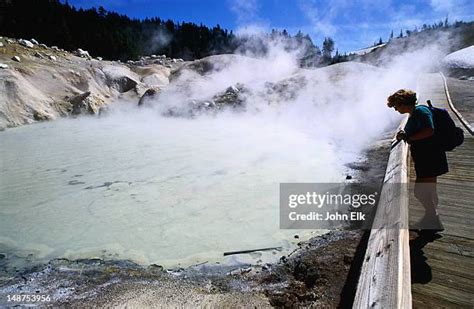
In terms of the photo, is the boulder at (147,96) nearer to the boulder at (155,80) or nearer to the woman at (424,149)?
the boulder at (155,80)

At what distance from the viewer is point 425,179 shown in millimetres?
2982

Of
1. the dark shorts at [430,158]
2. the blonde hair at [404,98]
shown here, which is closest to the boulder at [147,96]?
the blonde hair at [404,98]

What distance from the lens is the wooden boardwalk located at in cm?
217

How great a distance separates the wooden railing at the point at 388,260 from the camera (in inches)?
64.6

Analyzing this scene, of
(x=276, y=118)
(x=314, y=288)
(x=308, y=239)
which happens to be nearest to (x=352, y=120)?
(x=276, y=118)

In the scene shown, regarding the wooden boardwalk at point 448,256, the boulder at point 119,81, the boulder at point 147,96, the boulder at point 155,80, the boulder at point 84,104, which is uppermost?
the boulder at point 155,80

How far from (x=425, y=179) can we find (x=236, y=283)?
221 cm

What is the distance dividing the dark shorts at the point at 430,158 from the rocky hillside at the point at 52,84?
15.4 m

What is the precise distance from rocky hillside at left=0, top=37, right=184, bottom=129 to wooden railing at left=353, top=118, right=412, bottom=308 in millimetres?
15330

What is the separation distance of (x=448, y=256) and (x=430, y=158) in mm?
879

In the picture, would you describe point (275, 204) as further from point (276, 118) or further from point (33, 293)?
point (276, 118)

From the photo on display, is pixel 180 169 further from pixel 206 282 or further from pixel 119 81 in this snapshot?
pixel 119 81

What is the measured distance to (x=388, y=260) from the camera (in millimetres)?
1897

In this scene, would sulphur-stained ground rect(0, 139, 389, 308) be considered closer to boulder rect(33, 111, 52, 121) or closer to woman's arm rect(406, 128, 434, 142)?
woman's arm rect(406, 128, 434, 142)
